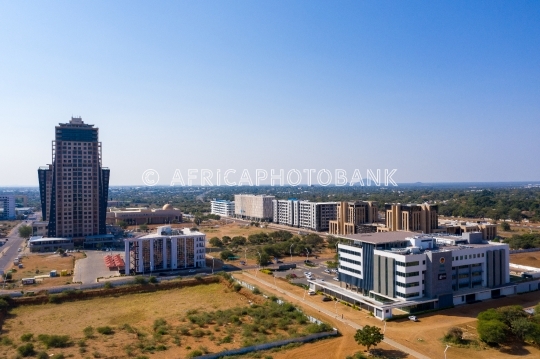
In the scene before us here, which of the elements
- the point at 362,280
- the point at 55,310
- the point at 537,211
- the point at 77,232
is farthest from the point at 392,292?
the point at 537,211

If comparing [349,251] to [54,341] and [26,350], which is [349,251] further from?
[26,350]

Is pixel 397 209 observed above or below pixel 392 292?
above

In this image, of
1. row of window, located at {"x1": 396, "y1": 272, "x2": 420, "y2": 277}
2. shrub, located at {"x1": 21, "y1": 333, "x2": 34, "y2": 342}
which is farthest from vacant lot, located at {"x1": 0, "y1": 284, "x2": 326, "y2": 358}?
row of window, located at {"x1": 396, "y1": 272, "x2": 420, "y2": 277}

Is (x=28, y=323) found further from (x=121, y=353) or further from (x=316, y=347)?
(x=316, y=347)

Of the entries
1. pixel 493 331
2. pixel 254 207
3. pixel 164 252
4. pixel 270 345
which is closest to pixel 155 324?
pixel 270 345

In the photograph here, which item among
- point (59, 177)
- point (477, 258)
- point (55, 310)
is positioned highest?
point (59, 177)

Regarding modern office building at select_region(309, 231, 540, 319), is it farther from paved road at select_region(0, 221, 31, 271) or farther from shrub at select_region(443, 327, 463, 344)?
paved road at select_region(0, 221, 31, 271)
